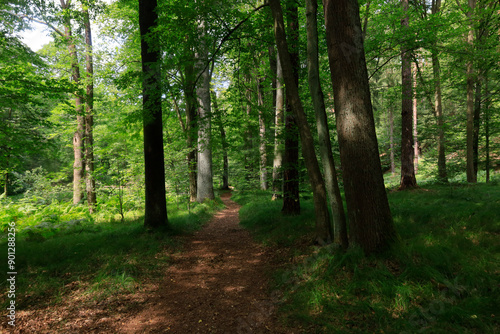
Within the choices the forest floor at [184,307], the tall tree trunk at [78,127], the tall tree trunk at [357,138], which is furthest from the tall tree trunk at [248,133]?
the tall tree trunk at [78,127]

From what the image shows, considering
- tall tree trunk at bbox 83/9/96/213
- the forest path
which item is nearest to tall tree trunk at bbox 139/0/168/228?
the forest path

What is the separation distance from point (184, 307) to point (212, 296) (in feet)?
1.47

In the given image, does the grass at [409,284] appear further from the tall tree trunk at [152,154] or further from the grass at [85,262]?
the tall tree trunk at [152,154]

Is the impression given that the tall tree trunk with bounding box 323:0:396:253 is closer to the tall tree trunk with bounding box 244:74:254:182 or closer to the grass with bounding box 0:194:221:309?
the tall tree trunk with bounding box 244:74:254:182

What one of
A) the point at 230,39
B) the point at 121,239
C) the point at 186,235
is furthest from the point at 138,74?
the point at 186,235

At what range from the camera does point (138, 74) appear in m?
5.95

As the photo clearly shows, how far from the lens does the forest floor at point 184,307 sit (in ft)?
9.46

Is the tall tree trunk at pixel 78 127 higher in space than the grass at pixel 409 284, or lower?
higher

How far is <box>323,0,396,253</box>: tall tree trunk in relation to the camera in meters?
3.47

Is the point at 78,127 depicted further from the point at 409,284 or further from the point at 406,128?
the point at 406,128

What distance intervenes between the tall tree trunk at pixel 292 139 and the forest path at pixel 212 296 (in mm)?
1783

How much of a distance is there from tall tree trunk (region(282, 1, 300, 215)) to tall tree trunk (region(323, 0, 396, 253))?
82.8 inches

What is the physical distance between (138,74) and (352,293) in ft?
20.9

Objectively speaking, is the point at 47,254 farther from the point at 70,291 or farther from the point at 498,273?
the point at 498,273
